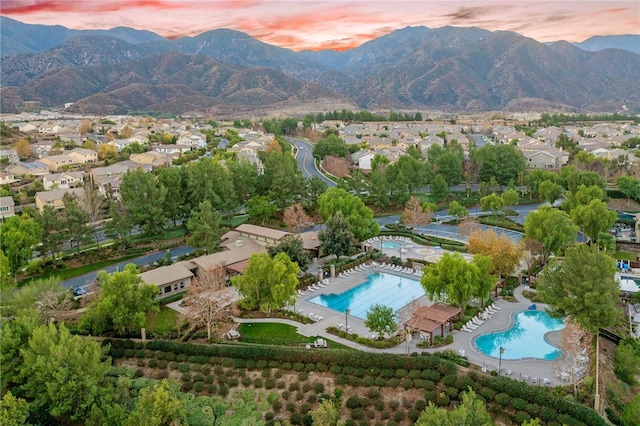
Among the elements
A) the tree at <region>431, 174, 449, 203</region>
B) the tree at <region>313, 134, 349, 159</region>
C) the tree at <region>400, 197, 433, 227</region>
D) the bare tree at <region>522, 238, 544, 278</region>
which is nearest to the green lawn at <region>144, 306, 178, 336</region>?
the bare tree at <region>522, 238, 544, 278</region>

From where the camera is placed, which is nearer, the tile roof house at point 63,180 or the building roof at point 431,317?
the building roof at point 431,317

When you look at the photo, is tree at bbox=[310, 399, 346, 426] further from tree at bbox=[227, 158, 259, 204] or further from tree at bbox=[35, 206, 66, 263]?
tree at bbox=[227, 158, 259, 204]

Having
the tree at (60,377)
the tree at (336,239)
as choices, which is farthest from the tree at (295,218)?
the tree at (60,377)

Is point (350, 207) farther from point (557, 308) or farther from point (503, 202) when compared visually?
point (557, 308)

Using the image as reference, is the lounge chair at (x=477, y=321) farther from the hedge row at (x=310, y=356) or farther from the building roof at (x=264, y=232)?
the building roof at (x=264, y=232)

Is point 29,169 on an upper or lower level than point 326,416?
upper

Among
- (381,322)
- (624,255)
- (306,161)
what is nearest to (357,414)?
(381,322)

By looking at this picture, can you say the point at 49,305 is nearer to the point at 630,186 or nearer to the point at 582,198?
the point at 582,198
